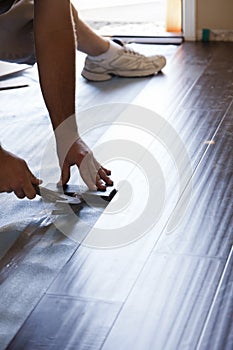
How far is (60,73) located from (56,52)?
59mm

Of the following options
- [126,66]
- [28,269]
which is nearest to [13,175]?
[28,269]

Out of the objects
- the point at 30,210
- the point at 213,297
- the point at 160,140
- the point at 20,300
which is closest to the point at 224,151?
the point at 160,140

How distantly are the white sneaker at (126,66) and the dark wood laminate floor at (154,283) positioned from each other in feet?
2.82

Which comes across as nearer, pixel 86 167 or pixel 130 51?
pixel 86 167

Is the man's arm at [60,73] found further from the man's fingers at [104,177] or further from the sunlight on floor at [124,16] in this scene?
the sunlight on floor at [124,16]

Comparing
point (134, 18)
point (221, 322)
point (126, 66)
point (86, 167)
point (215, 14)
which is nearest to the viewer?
point (221, 322)

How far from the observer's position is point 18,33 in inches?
104

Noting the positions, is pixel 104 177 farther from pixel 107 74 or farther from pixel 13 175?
pixel 107 74

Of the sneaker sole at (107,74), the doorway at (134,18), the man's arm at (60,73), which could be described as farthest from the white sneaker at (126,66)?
the man's arm at (60,73)

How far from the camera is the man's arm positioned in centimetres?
206

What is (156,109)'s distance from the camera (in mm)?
2754

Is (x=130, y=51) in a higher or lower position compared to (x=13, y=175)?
lower

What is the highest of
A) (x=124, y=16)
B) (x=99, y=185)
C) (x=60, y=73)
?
(x=60, y=73)

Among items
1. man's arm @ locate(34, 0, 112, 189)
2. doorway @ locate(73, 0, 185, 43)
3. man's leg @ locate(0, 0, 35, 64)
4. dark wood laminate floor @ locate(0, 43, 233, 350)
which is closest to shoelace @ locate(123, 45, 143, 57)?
doorway @ locate(73, 0, 185, 43)
